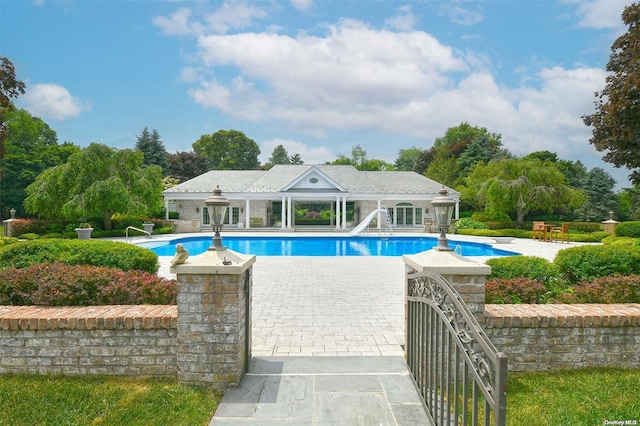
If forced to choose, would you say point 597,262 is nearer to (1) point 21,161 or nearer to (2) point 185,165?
(1) point 21,161

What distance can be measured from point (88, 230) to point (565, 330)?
21411 millimetres

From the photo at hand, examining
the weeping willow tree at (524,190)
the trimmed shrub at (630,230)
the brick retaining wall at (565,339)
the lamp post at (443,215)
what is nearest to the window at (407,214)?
the weeping willow tree at (524,190)

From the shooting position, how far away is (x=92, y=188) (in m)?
21.2

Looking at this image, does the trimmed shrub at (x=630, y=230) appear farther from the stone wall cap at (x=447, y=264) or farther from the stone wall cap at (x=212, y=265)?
the stone wall cap at (x=212, y=265)

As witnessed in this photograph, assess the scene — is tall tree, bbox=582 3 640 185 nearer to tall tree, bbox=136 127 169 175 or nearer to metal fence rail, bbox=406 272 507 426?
metal fence rail, bbox=406 272 507 426

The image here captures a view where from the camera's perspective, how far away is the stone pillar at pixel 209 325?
3619 millimetres

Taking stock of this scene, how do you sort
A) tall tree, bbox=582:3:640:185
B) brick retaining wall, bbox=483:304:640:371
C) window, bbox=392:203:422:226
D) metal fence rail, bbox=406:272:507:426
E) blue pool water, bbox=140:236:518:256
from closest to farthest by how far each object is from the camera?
1. metal fence rail, bbox=406:272:507:426
2. brick retaining wall, bbox=483:304:640:371
3. tall tree, bbox=582:3:640:185
4. blue pool water, bbox=140:236:518:256
5. window, bbox=392:203:422:226

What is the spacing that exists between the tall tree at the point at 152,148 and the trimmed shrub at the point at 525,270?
40.0 m

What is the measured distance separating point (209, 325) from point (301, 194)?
25.4 metres

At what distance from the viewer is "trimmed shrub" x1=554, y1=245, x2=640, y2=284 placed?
6.35m

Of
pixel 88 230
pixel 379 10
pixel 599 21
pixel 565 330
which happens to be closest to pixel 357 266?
pixel 379 10

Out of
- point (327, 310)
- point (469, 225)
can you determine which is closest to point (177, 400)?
point (327, 310)

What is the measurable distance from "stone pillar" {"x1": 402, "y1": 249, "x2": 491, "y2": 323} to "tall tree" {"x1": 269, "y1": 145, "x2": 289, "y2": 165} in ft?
224

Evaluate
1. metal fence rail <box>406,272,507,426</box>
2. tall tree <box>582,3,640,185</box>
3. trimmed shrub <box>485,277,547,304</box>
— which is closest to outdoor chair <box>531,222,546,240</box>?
tall tree <box>582,3,640,185</box>
